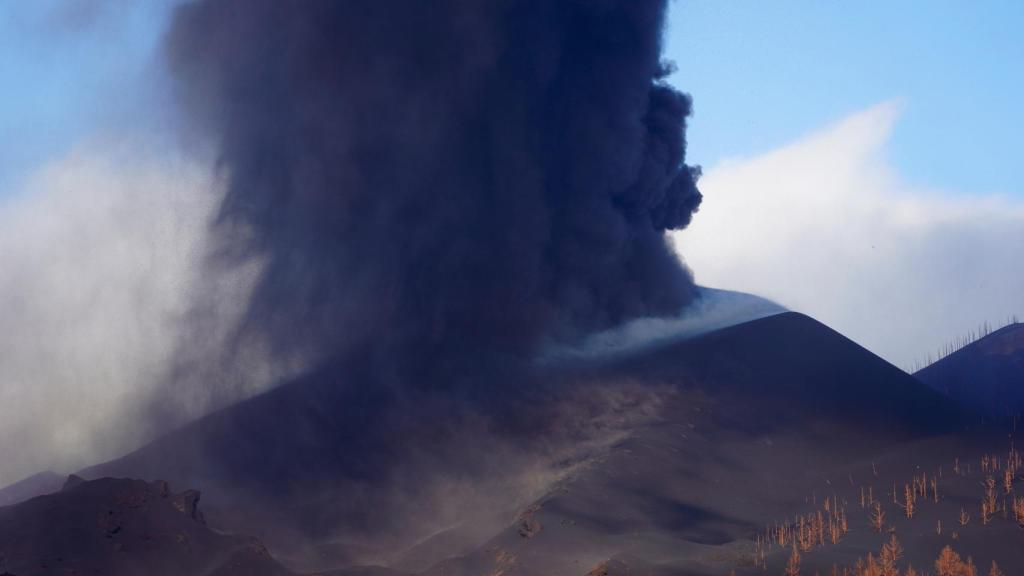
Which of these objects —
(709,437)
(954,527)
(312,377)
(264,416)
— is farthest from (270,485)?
(954,527)

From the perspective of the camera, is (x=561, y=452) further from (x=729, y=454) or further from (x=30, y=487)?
(x=30, y=487)

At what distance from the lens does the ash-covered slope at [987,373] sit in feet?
131

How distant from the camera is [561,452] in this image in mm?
29844

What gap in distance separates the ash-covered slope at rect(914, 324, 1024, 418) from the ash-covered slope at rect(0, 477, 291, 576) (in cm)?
2815

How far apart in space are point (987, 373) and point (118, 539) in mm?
38997

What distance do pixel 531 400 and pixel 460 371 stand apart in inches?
136

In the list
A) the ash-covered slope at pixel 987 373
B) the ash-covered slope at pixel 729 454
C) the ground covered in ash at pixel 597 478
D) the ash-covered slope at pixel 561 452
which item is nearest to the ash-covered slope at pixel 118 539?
the ground covered in ash at pixel 597 478

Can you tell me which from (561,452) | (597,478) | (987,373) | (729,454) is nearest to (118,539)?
(597,478)

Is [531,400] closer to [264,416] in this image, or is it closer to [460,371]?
[460,371]

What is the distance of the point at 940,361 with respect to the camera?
50.5 meters

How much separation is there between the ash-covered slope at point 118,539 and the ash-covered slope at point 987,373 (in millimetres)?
28147

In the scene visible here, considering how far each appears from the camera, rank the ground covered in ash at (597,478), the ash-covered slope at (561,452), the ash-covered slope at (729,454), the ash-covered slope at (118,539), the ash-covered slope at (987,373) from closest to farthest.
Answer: the ash-covered slope at (118,539) → the ground covered in ash at (597,478) → the ash-covered slope at (729,454) → the ash-covered slope at (561,452) → the ash-covered slope at (987,373)

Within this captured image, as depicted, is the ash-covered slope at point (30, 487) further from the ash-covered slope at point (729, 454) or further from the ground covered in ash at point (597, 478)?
the ash-covered slope at point (729, 454)

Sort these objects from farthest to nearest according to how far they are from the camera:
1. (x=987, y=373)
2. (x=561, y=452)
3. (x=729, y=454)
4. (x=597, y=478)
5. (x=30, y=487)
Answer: (x=987, y=373) < (x=30, y=487) < (x=561, y=452) < (x=729, y=454) < (x=597, y=478)
